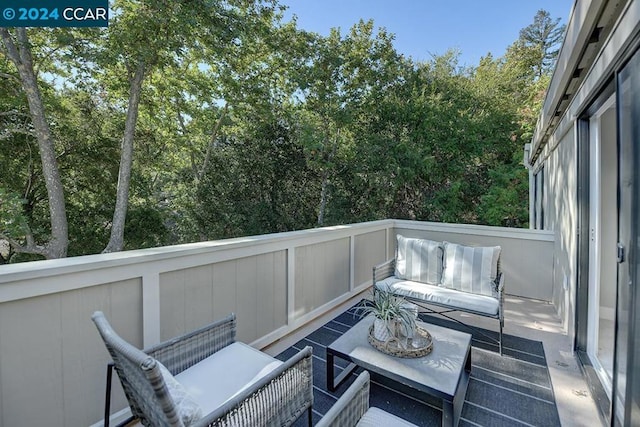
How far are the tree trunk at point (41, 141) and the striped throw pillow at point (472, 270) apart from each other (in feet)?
33.7

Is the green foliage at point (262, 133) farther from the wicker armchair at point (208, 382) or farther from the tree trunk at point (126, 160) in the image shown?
the wicker armchair at point (208, 382)

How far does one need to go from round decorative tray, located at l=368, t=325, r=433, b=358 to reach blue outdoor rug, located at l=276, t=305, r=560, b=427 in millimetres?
374

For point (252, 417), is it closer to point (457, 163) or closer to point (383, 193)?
point (383, 193)

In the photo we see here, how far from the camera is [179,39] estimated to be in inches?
300

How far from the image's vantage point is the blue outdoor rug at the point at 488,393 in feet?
6.30

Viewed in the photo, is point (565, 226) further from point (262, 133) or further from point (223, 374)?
point (262, 133)

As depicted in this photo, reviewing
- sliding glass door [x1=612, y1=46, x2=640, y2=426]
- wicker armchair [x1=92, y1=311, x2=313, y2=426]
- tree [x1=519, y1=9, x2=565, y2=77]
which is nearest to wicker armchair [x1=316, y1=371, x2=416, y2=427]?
wicker armchair [x1=92, y1=311, x2=313, y2=426]

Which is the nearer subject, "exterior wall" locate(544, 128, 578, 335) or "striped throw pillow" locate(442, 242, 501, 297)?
"exterior wall" locate(544, 128, 578, 335)

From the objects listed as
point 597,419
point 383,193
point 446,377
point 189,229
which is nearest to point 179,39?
point 189,229

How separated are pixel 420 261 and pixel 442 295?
20.1 inches

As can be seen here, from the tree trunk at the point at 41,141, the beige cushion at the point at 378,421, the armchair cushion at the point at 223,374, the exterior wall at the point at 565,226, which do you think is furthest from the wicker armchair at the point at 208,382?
the tree trunk at the point at 41,141

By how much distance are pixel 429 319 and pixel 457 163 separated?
22.7 feet

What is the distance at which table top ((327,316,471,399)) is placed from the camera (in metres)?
1.73

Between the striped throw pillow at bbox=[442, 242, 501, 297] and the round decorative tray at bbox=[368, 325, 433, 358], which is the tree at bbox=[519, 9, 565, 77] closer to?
the striped throw pillow at bbox=[442, 242, 501, 297]
